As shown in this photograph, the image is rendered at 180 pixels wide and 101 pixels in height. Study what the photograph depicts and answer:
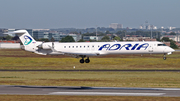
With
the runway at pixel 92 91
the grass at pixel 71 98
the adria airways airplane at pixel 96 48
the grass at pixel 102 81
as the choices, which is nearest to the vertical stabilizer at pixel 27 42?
the adria airways airplane at pixel 96 48

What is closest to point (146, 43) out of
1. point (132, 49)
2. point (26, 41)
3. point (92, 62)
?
point (132, 49)

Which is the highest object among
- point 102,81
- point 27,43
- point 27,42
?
point 27,42

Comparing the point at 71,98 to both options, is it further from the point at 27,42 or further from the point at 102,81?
the point at 27,42

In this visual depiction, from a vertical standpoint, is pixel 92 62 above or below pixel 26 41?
below

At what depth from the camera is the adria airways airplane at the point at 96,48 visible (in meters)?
52.1

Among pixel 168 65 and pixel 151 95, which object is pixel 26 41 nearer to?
pixel 168 65

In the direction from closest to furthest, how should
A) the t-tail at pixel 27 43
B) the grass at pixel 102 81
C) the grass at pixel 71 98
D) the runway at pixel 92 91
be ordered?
the grass at pixel 71 98
the runway at pixel 92 91
the grass at pixel 102 81
the t-tail at pixel 27 43

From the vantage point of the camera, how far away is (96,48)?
175 ft

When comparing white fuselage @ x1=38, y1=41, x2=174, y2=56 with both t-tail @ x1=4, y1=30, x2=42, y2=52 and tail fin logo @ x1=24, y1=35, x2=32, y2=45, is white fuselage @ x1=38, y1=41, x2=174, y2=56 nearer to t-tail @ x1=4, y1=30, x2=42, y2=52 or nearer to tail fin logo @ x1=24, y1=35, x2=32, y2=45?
t-tail @ x1=4, y1=30, x2=42, y2=52

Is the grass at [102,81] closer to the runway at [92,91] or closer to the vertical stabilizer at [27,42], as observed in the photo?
the runway at [92,91]

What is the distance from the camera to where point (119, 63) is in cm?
6450

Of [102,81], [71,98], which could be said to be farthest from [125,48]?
[71,98]

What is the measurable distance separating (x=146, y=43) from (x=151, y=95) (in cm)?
2796

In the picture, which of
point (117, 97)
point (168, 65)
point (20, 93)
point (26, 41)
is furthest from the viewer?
point (168, 65)
